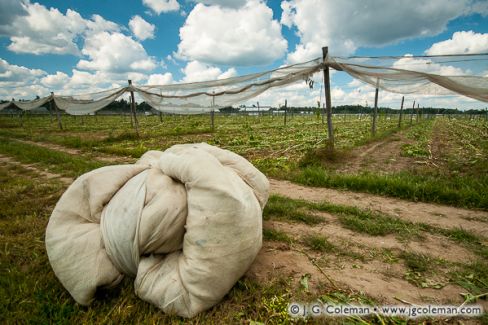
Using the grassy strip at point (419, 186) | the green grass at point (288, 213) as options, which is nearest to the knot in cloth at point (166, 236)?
the green grass at point (288, 213)

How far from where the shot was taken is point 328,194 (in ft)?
13.6

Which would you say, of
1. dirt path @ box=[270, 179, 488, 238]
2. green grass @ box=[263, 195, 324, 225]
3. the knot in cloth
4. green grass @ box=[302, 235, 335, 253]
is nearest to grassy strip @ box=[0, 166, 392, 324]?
the knot in cloth

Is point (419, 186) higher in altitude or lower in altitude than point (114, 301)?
higher

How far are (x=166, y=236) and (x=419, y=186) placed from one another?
391cm

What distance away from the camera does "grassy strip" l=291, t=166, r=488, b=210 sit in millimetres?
3580

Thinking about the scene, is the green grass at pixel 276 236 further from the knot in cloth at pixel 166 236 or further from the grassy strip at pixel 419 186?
the grassy strip at pixel 419 186

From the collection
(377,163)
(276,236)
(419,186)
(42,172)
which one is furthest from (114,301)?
(377,163)

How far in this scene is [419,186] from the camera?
3902 mm

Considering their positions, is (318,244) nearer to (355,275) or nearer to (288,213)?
(355,275)

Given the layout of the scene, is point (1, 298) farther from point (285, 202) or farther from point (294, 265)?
point (285, 202)

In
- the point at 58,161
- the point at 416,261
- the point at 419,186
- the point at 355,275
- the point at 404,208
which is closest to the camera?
the point at 355,275

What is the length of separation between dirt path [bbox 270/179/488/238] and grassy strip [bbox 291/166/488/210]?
0.17 m

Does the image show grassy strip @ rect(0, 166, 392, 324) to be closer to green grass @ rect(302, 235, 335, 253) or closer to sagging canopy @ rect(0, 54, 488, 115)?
green grass @ rect(302, 235, 335, 253)

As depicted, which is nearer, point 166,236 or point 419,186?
point 166,236
